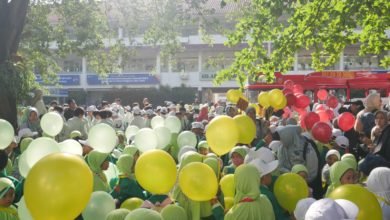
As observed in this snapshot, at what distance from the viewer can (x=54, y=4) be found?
46.8 feet

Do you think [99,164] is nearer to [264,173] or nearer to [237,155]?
[237,155]

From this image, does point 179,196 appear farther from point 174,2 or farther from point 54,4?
point 54,4

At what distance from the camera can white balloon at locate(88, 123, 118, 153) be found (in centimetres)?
617

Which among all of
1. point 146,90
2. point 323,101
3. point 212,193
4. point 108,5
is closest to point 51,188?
point 212,193

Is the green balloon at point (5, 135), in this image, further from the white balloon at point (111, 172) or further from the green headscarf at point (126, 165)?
the green headscarf at point (126, 165)

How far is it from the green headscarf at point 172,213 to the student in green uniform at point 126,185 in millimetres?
996

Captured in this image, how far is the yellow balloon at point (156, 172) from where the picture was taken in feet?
15.7

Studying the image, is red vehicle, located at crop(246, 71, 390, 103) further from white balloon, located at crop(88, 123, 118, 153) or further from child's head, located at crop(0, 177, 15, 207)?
child's head, located at crop(0, 177, 15, 207)

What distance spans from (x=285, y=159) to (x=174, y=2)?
5.55 meters

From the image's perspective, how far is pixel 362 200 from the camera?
3531 millimetres

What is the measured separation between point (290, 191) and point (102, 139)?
7.85 ft

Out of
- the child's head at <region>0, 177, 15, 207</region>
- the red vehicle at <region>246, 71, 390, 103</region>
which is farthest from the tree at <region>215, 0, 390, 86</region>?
the red vehicle at <region>246, 71, 390, 103</region>

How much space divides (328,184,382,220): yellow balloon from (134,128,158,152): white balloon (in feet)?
10.9

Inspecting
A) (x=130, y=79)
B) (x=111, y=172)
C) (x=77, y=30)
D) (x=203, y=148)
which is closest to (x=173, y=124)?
(x=203, y=148)
